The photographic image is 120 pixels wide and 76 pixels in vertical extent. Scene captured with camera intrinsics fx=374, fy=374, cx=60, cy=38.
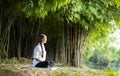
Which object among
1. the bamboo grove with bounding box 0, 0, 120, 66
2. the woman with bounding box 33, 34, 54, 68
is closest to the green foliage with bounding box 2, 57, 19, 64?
the bamboo grove with bounding box 0, 0, 120, 66

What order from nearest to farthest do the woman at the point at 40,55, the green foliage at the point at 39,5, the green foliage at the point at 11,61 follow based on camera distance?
the woman at the point at 40,55 → the green foliage at the point at 39,5 → the green foliage at the point at 11,61

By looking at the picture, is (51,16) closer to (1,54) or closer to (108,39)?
(1,54)

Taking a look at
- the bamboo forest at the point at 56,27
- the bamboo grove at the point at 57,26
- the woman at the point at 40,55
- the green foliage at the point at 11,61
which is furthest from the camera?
the green foliage at the point at 11,61

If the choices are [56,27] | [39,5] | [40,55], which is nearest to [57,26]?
[56,27]

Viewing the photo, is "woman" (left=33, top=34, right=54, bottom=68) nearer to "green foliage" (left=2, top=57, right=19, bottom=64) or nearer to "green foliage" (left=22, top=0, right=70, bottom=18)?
"green foliage" (left=22, top=0, right=70, bottom=18)

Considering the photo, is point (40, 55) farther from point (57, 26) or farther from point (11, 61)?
point (57, 26)

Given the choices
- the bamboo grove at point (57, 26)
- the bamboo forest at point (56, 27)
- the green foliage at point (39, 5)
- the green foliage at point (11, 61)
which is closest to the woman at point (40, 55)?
the green foliage at point (39, 5)

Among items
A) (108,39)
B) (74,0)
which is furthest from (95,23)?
(108,39)

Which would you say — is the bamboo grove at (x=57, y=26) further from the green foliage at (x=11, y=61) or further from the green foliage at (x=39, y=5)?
the green foliage at (x=11, y=61)

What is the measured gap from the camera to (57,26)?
12547 mm

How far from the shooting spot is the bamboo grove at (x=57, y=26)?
1012cm

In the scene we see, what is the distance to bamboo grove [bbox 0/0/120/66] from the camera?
33.2ft

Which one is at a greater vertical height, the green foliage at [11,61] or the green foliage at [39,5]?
the green foliage at [39,5]

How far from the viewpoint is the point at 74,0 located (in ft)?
31.5
